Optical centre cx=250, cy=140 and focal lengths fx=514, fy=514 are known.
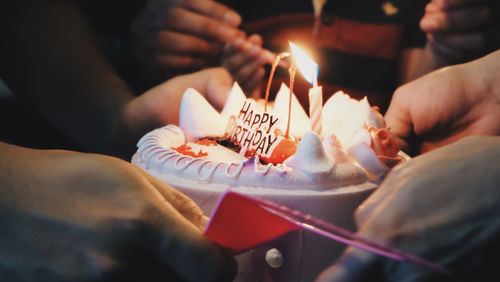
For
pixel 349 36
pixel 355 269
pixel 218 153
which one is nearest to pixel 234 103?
pixel 218 153

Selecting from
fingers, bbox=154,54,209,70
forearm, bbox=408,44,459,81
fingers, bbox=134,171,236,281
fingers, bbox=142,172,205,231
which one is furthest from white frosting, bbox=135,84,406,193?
fingers, bbox=154,54,209,70

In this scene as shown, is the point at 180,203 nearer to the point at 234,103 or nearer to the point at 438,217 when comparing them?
the point at 438,217

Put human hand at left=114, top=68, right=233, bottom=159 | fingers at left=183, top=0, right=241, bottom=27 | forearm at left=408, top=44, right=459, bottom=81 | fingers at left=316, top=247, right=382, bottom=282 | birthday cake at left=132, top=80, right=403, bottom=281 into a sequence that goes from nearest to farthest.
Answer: fingers at left=316, top=247, right=382, bottom=282 → birthday cake at left=132, top=80, right=403, bottom=281 → human hand at left=114, top=68, right=233, bottom=159 → forearm at left=408, top=44, right=459, bottom=81 → fingers at left=183, top=0, right=241, bottom=27

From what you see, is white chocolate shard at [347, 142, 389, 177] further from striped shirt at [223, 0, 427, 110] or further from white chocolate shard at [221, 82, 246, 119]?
striped shirt at [223, 0, 427, 110]

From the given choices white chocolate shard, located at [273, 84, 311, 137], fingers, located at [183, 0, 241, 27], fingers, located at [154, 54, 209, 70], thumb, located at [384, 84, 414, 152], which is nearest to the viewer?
white chocolate shard, located at [273, 84, 311, 137]

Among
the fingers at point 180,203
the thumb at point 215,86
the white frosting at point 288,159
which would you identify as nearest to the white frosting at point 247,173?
the white frosting at point 288,159

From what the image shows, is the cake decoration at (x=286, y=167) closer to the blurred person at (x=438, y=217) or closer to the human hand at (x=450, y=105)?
the blurred person at (x=438, y=217)
